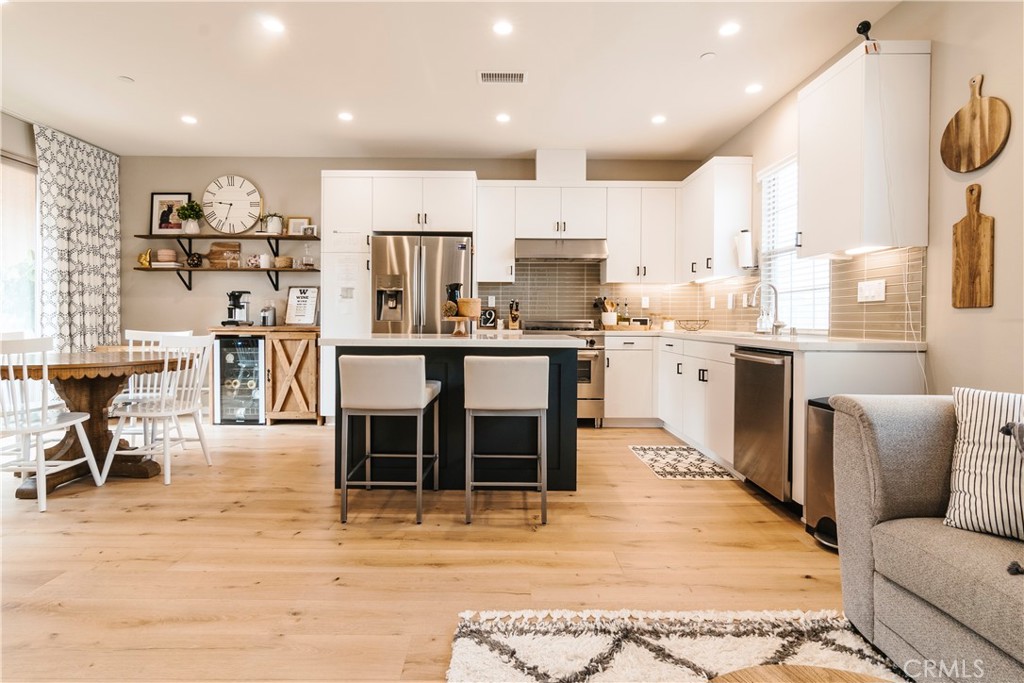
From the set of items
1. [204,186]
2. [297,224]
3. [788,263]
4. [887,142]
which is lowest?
[788,263]

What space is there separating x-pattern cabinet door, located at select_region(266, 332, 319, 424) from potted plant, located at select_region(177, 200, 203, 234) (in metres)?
1.53

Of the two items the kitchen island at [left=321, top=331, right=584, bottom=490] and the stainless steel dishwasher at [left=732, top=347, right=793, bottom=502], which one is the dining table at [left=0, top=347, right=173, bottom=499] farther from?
the stainless steel dishwasher at [left=732, top=347, right=793, bottom=502]

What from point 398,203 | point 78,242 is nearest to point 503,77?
point 398,203

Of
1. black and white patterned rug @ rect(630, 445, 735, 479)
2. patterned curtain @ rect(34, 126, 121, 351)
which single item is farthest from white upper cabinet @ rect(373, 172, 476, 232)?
patterned curtain @ rect(34, 126, 121, 351)

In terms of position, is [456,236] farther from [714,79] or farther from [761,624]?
[761,624]

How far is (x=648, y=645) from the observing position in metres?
1.62

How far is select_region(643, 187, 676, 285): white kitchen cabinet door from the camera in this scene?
17.0 feet

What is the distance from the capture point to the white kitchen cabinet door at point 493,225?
515 cm

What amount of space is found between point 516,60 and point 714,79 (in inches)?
56.7

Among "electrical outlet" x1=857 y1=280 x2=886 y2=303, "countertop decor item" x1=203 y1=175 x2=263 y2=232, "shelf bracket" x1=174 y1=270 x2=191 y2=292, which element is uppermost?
"countertop decor item" x1=203 y1=175 x2=263 y2=232

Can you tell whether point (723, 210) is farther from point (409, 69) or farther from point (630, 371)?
point (409, 69)

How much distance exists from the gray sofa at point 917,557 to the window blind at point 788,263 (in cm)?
198

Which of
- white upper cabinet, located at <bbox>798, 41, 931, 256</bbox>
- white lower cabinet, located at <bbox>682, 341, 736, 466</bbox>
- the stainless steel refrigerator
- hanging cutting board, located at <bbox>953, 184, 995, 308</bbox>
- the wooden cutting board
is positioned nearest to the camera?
hanging cutting board, located at <bbox>953, 184, 995, 308</bbox>

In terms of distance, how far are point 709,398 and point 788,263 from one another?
122cm
